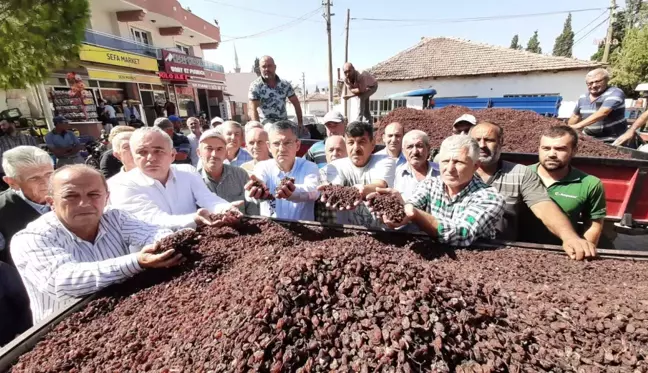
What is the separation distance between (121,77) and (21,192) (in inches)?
641

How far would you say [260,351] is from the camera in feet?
3.19

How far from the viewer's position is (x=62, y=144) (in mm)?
6309

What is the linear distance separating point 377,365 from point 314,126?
259 inches

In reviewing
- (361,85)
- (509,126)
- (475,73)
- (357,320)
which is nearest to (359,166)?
(357,320)

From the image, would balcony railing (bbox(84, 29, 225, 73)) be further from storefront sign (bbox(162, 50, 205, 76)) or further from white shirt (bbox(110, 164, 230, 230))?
white shirt (bbox(110, 164, 230, 230))

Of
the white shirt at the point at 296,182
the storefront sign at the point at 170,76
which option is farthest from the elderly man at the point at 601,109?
the storefront sign at the point at 170,76

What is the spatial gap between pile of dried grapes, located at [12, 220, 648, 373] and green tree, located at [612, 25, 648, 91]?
28.8m

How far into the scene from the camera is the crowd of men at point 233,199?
1495 mm

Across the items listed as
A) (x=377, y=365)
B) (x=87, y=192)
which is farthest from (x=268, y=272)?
(x=87, y=192)

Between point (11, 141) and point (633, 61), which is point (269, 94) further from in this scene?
point (633, 61)

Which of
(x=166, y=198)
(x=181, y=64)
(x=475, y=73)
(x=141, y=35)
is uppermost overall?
(x=141, y=35)

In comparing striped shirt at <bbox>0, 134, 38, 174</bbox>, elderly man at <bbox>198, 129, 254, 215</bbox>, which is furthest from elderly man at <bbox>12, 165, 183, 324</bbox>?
striped shirt at <bbox>0, 134, 38, 174</bbox>

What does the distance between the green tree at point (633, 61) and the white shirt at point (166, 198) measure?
29.8m

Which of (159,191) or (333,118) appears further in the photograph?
(333,118)
